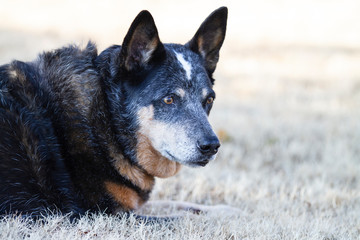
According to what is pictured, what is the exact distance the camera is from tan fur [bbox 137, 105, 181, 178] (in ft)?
13.6

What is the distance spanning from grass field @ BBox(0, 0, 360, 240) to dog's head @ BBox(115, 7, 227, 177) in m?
0.64

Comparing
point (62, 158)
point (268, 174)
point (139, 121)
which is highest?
point (139, 121)

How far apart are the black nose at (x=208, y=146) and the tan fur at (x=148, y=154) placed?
0.52 m

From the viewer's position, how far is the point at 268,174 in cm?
669

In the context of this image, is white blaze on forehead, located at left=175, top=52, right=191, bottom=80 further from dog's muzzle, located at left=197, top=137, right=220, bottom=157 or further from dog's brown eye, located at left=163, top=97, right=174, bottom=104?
dog's muzzle, located at left=197, top=137, right=220, bottom=157

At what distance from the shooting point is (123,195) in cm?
410

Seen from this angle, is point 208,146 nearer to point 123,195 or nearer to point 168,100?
point 168,100

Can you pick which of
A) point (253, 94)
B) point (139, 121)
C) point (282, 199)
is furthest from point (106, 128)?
point (253, 94)

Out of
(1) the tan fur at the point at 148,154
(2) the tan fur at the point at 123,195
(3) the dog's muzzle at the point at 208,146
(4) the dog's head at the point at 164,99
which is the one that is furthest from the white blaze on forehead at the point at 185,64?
(2) the tan fur at the point at 123,195

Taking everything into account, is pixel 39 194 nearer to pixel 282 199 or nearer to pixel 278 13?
pixel 282 199

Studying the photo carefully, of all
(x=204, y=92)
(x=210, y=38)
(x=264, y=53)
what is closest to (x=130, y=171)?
(x=204, y=92)

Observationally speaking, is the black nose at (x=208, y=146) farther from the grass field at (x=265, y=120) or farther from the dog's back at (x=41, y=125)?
the dog's back at (x=41, y=125)

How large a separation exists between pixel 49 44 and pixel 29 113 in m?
10.2

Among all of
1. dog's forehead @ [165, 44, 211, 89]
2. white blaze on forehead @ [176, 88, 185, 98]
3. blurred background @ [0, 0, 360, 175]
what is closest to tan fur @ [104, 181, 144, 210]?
white blaze on forehead @ [176, 88, 185, 98]
